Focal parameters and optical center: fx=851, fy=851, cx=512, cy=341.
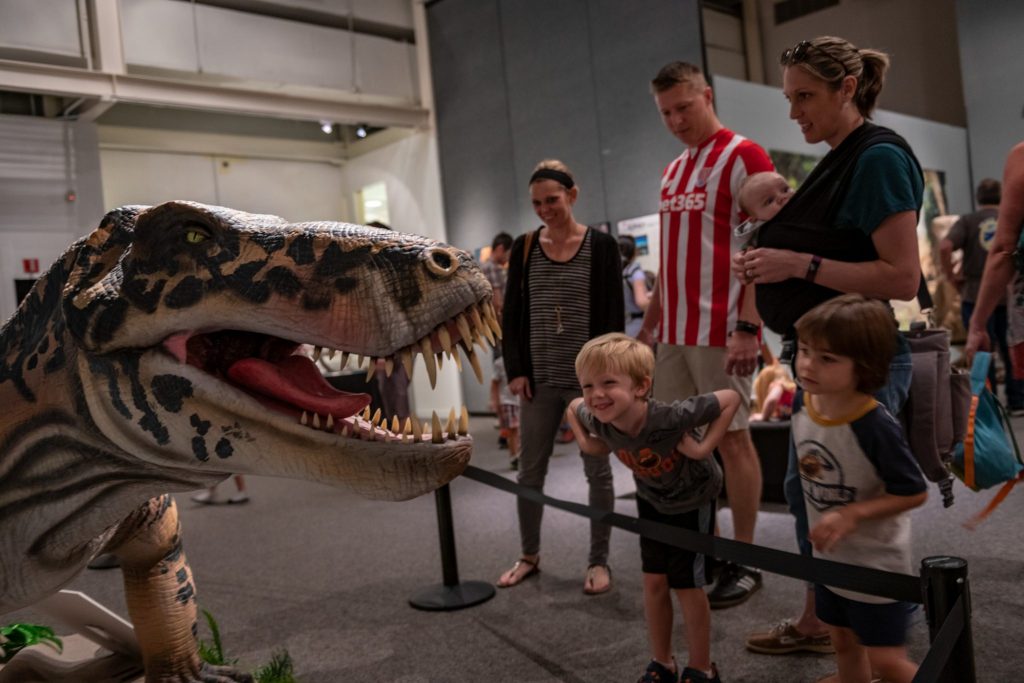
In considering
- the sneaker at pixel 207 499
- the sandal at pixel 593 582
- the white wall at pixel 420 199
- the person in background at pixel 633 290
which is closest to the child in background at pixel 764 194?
the sandal at pixel 593 582

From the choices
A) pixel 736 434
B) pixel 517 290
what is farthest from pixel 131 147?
pixel 736 434

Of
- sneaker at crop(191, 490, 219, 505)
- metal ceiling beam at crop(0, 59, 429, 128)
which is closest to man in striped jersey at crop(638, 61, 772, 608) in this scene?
sneaker at crop(191, 490, 219, 505)

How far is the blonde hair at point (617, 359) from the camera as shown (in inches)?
80.4

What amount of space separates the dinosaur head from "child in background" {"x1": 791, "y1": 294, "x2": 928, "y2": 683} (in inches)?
30.1

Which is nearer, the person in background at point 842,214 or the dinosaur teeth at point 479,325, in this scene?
the dinosaur teeth at point 479,325

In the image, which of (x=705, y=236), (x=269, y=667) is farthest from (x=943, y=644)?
(x=269, y=667)

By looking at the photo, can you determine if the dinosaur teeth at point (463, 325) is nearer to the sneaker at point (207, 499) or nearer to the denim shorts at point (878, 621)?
the denim shorts at point (878, 621)

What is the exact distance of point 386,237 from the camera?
129 centimetres

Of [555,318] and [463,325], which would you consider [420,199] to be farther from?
[463,325]

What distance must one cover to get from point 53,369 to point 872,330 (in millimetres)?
1483

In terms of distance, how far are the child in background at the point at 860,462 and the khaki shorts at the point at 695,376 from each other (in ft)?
3.12

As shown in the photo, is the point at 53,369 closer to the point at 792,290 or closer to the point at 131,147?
the point at 792,290

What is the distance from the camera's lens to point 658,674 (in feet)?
7.12

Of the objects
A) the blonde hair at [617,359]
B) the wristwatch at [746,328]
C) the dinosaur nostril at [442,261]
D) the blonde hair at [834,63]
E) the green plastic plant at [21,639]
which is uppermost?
the blonde hair at [834,63]
